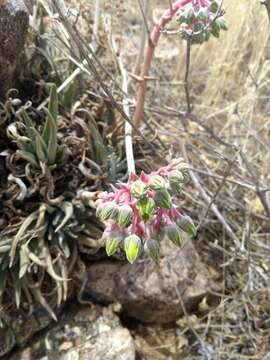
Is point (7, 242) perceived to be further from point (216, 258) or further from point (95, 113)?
point (216, 258)

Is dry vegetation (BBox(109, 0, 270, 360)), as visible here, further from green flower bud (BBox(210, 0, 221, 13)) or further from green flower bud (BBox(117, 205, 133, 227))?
green flower bud (BBox(117, 205, 133, 227))

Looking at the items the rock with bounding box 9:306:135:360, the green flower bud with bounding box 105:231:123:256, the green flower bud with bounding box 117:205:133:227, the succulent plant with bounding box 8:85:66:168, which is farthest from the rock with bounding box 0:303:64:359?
the green flower bud with bounding box 117:205:133:227

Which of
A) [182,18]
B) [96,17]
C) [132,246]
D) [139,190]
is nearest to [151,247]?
[132,246]

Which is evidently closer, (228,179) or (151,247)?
(151,247)

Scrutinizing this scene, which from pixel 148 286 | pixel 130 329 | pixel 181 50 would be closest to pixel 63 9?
pixel 148 286

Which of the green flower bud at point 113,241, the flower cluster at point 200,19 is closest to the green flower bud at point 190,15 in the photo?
the flower cluster at point 200,19

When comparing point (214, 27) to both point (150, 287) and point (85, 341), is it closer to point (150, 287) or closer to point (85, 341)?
point (150, 287)
